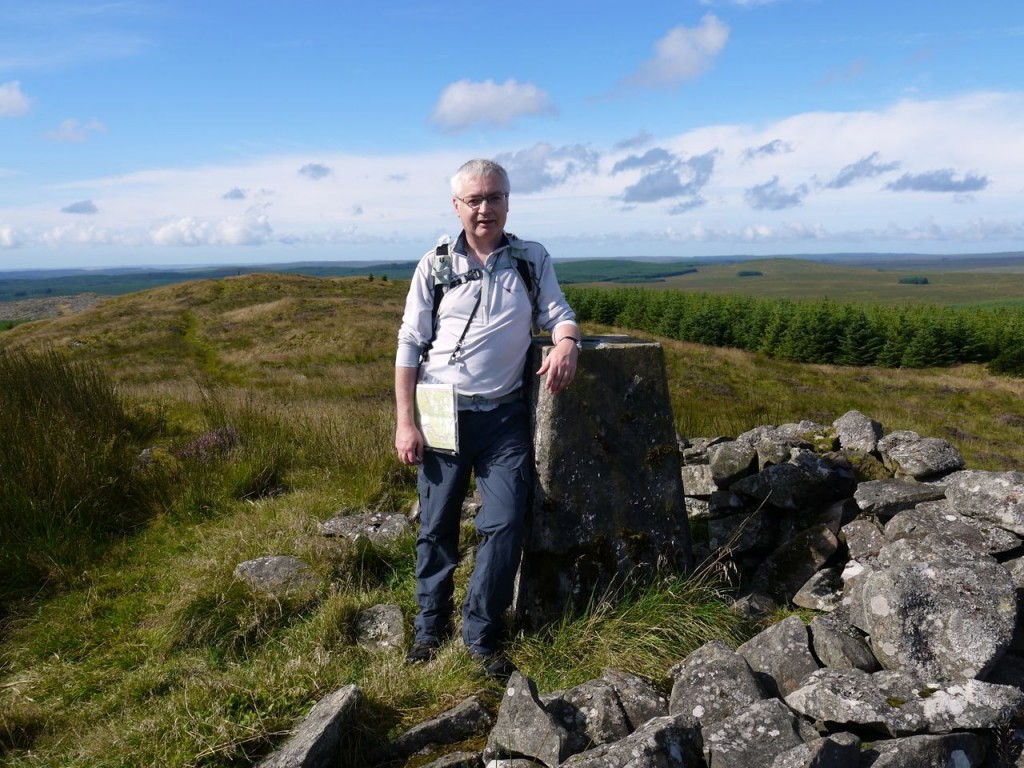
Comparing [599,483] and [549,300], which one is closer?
[549,300]

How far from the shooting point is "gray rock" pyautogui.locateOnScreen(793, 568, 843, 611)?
436cm

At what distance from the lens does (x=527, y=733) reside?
115 inches

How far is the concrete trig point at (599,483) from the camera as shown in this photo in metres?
4.20

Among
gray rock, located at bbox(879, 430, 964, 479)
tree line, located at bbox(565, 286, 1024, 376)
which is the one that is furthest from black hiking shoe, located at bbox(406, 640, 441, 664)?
tree line, located at bbox(565, 286, 1024, 376)

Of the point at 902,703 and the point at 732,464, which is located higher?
the point at 732,464

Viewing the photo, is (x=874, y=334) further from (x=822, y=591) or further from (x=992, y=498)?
(x=822, y=591)

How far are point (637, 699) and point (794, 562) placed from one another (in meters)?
2.16

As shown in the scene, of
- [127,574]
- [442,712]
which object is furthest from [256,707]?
[127,574]

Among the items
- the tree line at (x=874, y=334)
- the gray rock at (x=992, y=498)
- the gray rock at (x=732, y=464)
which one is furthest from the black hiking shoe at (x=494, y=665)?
the tree line at (x=874, y=334)

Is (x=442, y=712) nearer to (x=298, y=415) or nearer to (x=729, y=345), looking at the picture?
(x=298, y=415)

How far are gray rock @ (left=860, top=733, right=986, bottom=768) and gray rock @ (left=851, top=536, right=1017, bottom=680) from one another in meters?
0.52

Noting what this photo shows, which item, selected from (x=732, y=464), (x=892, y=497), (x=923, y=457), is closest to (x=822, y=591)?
(x=892, y=497)

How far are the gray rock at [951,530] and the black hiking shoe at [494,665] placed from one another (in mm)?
2688

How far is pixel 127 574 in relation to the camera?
5.50 m
